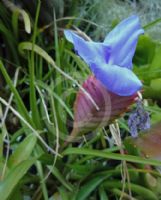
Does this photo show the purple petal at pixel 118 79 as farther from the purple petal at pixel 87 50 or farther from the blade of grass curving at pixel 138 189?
the blade of grass curving at pixel 138 189

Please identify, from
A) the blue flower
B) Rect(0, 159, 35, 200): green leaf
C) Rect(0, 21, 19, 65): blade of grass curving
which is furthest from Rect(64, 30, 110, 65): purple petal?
Rect(0, 21, 19, 65): blade of grass curving

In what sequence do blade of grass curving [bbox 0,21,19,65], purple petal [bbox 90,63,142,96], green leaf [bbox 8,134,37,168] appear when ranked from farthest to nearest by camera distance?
blade of grass curving [bbox 0,21,19,65] → green leaf [bbox 8,134,37,168] → purple petal [bbox 90,63,142,96]

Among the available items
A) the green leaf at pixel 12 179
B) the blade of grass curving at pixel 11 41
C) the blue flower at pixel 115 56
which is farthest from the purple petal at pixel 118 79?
the blade of grass curving at pixel 11 41

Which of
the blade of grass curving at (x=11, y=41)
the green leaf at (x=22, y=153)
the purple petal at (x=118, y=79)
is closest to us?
the purple petal at (x=118, y=79)

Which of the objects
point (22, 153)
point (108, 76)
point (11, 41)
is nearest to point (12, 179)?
point (22, 153)

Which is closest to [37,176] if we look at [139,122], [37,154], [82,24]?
[37,154]

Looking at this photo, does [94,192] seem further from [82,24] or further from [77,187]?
[82,24]

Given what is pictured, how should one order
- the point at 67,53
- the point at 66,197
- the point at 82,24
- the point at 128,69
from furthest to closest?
the point at 82,24, the point at 67,53, the point at 66,197, the point at 128,69

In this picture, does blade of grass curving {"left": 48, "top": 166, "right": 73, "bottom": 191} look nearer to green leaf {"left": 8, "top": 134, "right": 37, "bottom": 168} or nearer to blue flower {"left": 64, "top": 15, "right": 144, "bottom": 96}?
green leaf {"left": 8, "top": 134, "right": 37, "bottom": 168}
